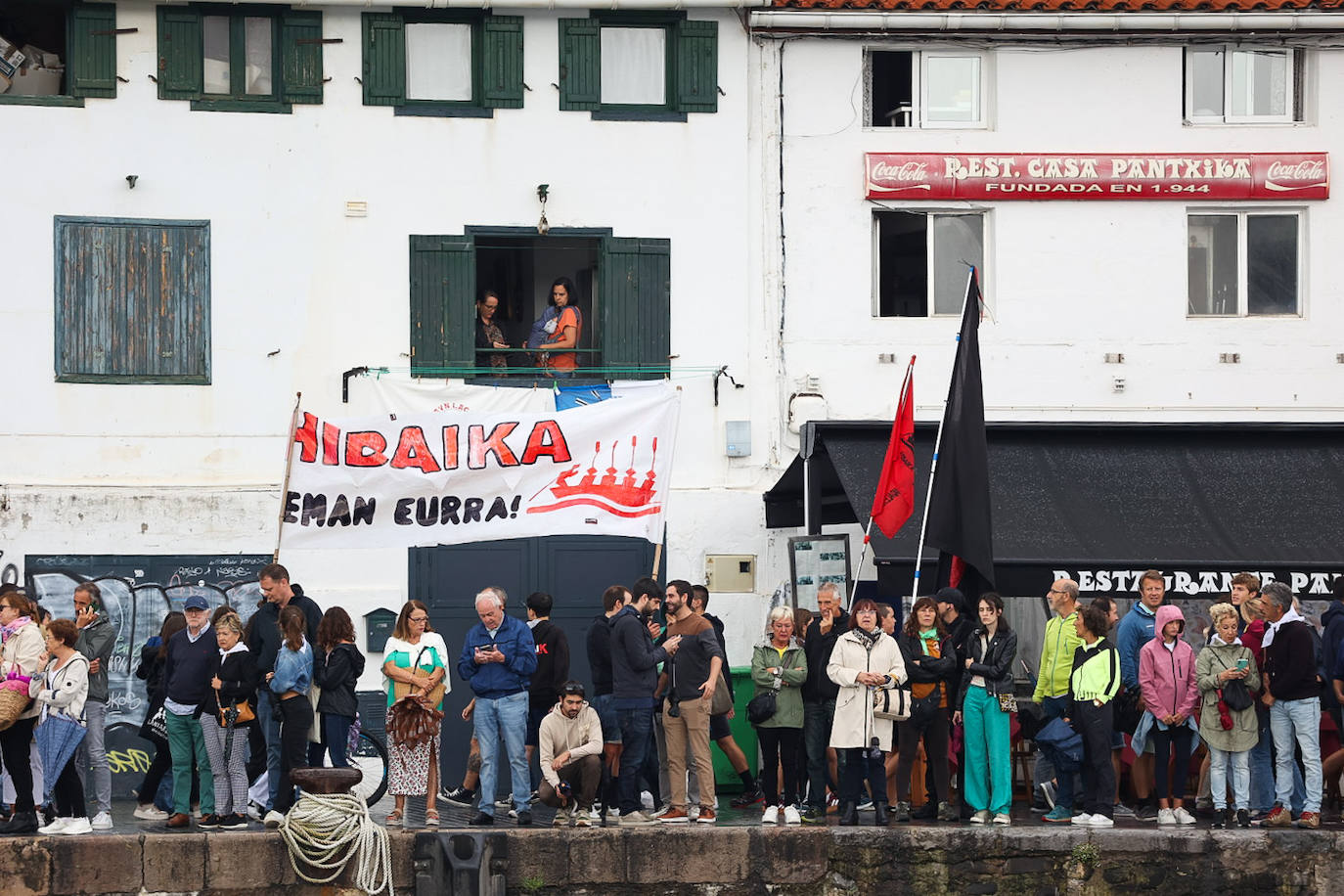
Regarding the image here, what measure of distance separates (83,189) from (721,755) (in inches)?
328

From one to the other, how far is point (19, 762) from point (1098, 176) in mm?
11917

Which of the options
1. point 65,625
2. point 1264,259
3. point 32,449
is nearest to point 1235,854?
point 1264,259

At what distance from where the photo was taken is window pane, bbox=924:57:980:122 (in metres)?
20.9

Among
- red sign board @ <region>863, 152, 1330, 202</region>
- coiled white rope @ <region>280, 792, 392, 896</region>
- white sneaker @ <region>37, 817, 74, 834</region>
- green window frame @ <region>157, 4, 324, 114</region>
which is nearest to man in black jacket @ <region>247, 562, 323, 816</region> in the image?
coiled white rope @ <region>280, 792, 392, 896</region>

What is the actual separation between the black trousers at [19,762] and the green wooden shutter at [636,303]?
736 centimetres

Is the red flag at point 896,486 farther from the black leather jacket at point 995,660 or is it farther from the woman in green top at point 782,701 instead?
the black leather jacket at point 995,660

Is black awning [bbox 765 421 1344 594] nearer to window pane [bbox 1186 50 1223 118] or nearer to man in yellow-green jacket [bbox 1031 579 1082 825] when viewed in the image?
man in yellow-green jacket [bbox 1031 579 1082 825]

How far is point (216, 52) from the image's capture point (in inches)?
800

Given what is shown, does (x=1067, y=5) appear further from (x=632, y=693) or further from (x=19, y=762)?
(x=19, y=762)

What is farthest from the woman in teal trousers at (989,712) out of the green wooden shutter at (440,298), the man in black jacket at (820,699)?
the green wooden shutter at (440,298)

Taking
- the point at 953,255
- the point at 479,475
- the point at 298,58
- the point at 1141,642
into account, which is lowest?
the point at 1141,642

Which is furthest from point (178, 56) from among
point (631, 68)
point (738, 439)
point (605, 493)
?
point (605, 493)

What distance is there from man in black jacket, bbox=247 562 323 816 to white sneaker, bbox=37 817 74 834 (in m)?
1.55

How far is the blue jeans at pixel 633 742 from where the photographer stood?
642 inches
